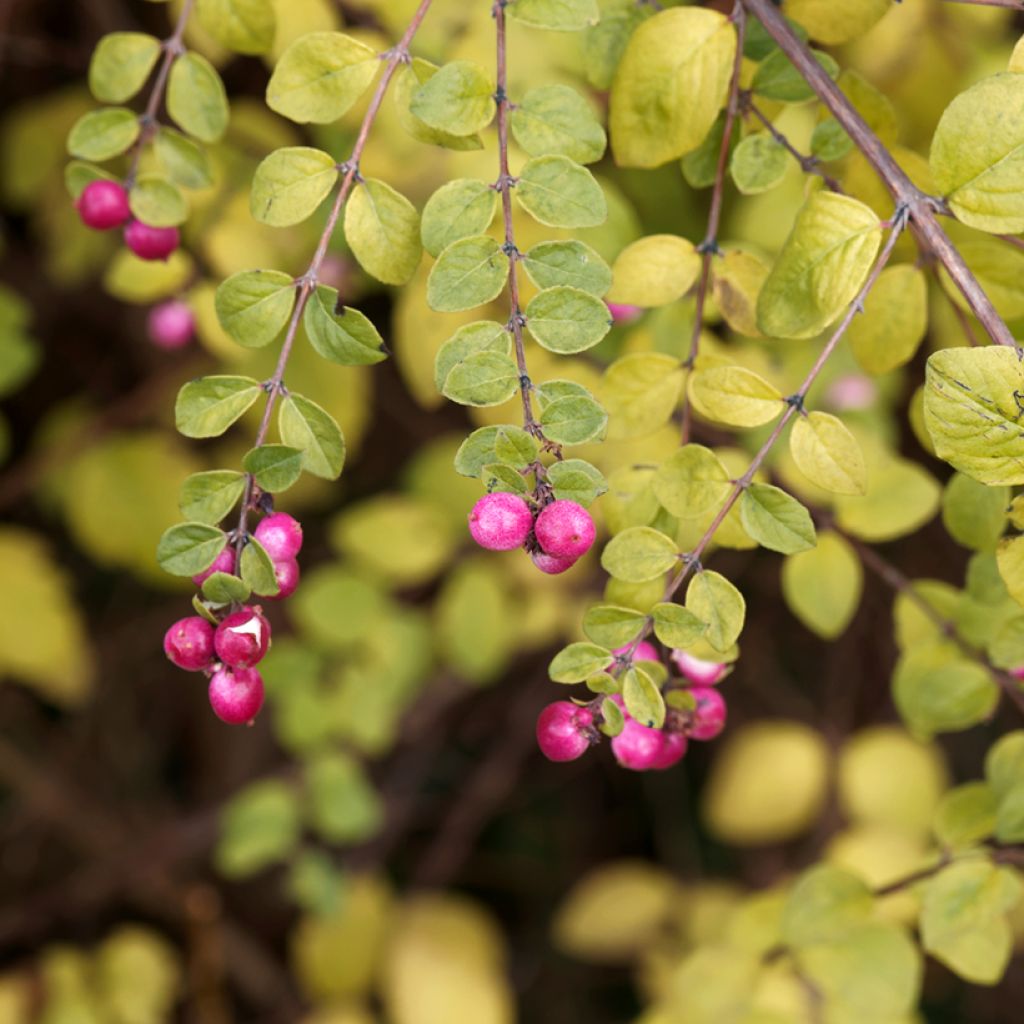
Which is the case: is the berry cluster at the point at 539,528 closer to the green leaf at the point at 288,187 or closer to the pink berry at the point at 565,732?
the pink berry at the point at 565,732

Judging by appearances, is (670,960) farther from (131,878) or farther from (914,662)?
(914,662)

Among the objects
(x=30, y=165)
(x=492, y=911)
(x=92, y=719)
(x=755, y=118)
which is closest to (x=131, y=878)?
(x=92, y=719)

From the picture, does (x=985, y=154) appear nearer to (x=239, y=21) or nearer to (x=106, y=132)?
(x=239, y=21)

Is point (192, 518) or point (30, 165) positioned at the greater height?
point (192, 518)

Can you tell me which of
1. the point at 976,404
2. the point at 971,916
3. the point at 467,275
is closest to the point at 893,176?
the point at 976,404

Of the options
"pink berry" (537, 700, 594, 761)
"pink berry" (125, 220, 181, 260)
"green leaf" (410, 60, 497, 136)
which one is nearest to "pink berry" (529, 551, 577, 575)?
"pink berry" (537, 700, 594, 761)

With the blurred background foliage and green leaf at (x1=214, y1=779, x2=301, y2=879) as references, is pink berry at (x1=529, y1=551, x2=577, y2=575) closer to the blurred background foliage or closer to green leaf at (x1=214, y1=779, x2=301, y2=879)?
the blurred background foliage
